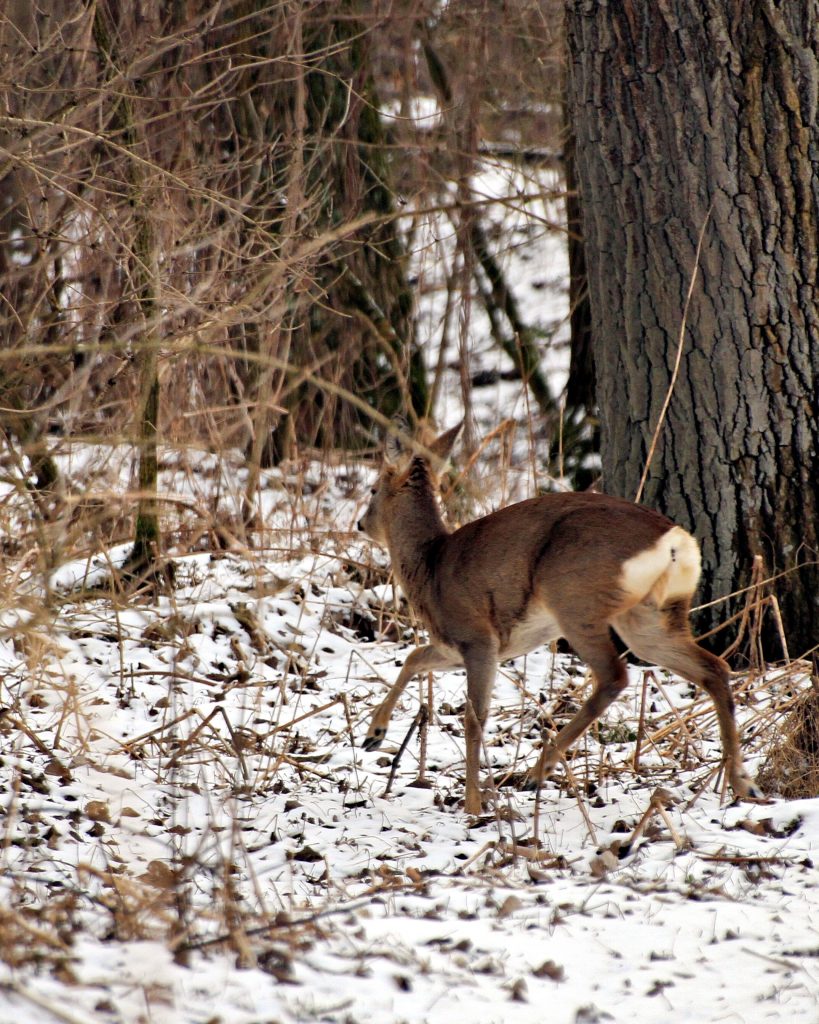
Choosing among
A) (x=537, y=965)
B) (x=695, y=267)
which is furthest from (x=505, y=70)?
(x=537, y=965)

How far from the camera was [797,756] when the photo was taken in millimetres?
5418

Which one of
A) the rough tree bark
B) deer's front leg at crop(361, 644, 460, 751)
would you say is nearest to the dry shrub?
the rough tree bark

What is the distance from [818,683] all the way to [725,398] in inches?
62.0

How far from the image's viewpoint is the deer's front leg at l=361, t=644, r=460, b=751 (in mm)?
5785

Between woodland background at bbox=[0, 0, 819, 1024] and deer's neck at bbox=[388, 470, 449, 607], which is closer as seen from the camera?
woodland background at bbox=[0, 0, 819, 1024]

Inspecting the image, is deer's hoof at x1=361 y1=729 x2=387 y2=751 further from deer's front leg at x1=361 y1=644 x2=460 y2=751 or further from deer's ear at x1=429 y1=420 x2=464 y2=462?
deer's ear at x1=429 y1=420 x2=464 y2=462

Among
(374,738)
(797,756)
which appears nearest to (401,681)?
(374,738)

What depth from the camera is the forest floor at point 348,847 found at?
10.7 feet

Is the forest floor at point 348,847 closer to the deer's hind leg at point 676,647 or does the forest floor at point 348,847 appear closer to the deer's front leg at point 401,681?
the deer's front leg at point 401,681

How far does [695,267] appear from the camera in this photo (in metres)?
6.48

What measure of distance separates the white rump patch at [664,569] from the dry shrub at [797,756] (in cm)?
76

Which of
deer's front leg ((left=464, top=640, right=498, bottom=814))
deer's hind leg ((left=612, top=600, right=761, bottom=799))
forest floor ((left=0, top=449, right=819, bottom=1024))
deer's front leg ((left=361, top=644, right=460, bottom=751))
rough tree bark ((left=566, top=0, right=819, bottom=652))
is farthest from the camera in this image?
rough tree bark ((left=566, top=0, right=819, bottom=652))

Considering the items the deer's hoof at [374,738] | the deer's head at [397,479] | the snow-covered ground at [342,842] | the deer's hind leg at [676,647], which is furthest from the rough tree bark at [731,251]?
the deer's hoof at [374,738]

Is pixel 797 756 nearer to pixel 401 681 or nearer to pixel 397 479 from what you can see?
pixel 401 681
